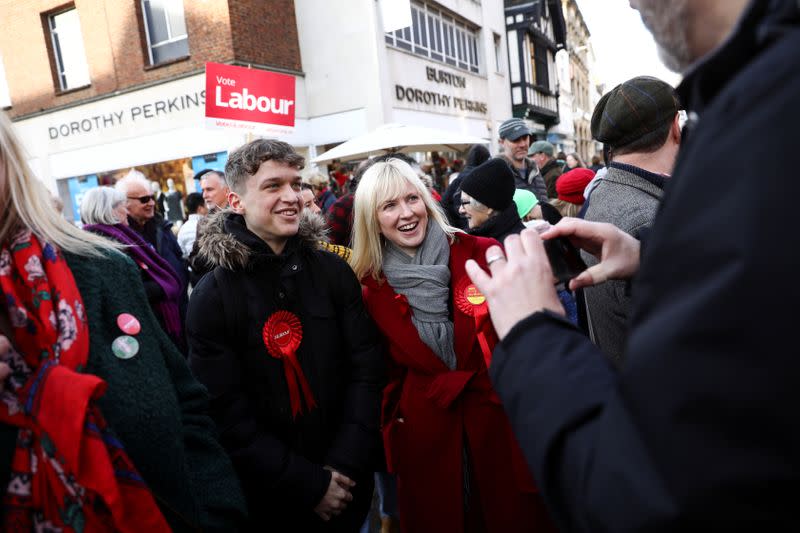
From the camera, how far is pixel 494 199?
3469 millimetres

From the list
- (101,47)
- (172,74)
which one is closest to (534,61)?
(172,74)

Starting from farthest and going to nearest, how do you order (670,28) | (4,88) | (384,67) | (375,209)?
(4,88) < (384,67) < (375,209) < (670,28)

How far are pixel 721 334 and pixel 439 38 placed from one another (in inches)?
692

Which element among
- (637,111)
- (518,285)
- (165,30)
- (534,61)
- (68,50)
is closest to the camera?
(518,285)

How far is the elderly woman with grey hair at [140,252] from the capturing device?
13.1 feet

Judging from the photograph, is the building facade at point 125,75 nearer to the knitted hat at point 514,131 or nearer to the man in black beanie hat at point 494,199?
the knitted hat at point 514,131

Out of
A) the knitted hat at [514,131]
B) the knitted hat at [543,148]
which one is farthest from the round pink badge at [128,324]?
the knitted hat at [543,148]

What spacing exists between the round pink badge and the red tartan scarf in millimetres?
101

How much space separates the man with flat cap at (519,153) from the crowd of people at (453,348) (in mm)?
2240

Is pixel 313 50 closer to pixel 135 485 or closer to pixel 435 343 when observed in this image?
pixel 435 343

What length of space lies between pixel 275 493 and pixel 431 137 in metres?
6.12

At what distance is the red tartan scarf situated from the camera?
3.88 ft

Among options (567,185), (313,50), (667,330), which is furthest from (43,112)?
(667,330)

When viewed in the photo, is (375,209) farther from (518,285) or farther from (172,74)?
(172,74)
